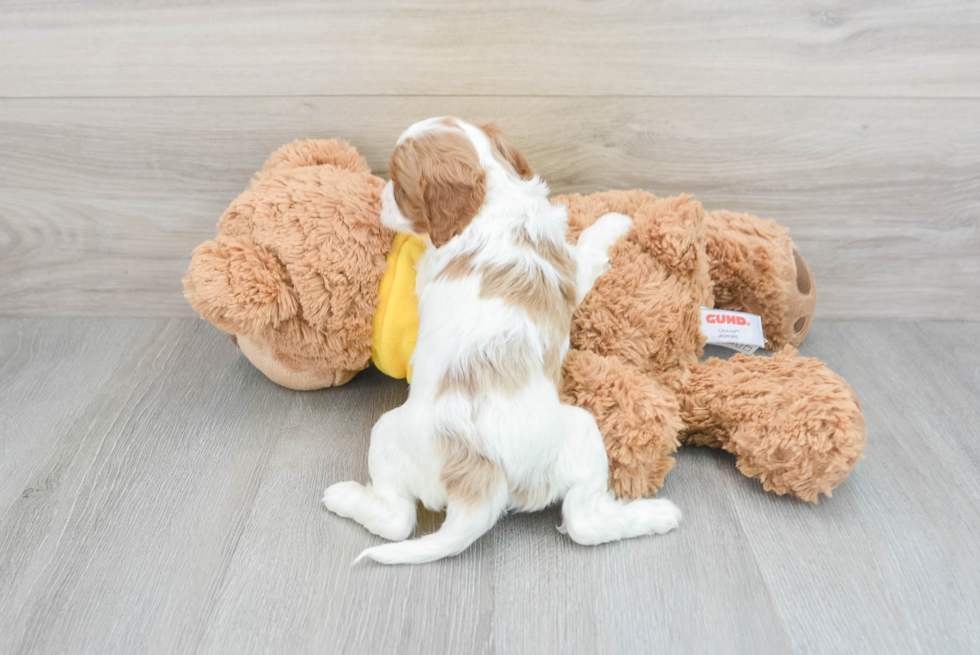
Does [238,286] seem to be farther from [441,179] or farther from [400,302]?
[441,179]

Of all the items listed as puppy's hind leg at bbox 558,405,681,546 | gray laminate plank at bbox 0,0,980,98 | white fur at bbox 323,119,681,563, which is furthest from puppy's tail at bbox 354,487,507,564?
gray laminate plank at bbox 0,0,980,98

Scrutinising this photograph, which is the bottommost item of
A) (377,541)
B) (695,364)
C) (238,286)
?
(377,541)

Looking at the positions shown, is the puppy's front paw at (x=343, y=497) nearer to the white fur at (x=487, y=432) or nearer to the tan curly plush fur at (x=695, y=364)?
the white fur at (x=487, y=432)

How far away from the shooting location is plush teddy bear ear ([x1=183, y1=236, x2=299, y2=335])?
108cm

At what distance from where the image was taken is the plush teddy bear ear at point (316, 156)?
1.25 m

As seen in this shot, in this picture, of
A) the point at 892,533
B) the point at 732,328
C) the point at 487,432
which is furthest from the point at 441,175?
the point at 892,533

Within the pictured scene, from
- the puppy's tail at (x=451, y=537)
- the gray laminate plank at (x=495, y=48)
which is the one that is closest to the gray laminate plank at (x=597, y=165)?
the gray laminate plank at (x=495, y=48)

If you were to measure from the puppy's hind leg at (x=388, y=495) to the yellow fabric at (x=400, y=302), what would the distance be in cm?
18

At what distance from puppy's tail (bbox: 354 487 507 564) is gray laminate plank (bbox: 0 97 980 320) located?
2.38ft

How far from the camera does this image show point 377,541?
0.99 m

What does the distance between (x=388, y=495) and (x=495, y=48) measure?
826mm

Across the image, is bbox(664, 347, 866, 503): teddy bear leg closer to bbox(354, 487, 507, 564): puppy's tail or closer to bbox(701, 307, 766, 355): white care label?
bbox(701, 307, 766, 355): white care label

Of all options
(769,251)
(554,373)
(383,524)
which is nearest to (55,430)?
(383,524)

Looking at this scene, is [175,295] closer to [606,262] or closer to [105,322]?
[105,322]
